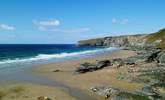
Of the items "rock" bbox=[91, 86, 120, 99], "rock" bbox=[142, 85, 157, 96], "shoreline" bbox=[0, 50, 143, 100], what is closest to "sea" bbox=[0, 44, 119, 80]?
"shoreline" bbox=[0, 50, 143, 100]

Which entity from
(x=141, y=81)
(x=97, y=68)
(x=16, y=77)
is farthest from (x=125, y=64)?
(x=16, y=77)

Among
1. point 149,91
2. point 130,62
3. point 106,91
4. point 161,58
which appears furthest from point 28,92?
point 161,58

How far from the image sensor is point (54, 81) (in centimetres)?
3372

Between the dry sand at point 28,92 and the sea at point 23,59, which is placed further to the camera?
the sea at point 23,59

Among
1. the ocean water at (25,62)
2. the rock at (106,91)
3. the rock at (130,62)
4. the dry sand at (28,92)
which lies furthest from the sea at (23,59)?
the rock at (130,62)

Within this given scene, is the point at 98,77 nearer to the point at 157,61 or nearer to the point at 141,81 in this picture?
the point at 141,81

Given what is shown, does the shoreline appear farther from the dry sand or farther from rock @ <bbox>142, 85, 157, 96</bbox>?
rock @ <bbox>142, 85, 157, 96</bbox>

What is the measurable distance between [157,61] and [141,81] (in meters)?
17.1

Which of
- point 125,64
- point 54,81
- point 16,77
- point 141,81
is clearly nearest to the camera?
point 141,81

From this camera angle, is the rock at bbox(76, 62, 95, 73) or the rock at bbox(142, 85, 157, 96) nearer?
the rock at bbox(142, 85, 157, 96)

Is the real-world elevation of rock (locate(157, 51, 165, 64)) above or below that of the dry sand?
above

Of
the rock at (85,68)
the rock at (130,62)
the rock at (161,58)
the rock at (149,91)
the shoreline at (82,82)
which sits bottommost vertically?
the shoreline at (82,82)

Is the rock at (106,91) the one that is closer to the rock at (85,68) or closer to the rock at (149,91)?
the rock at (149,91)

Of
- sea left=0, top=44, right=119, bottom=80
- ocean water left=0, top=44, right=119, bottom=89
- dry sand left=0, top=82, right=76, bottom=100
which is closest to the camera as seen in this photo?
dry sand left=0, top=82, right=76, bottom=100
